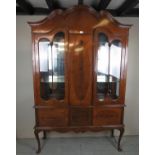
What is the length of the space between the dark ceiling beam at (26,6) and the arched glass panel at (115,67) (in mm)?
1449

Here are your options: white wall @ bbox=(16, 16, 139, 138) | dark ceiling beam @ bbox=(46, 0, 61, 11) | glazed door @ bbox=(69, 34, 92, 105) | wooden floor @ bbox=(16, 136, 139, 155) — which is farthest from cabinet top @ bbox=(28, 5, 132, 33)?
wooden floor @ bbox=(16, 136, 139, 155)

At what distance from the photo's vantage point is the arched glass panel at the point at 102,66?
102 inches

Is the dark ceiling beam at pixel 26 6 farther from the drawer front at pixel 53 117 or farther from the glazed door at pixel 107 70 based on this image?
the drawer front at pixel 53 117

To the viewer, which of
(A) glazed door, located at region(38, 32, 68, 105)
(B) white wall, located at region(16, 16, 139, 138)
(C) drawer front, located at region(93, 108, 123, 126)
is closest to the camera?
(A) glazed door, located at region(38, 32, 68, 105)

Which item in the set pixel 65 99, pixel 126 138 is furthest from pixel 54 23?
pixel 126 138

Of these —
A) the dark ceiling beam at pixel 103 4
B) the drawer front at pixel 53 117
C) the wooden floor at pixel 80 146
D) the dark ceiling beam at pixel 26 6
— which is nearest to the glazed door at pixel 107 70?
the dark ceiling beam at pixel 103 4

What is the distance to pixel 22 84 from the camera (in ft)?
10.4

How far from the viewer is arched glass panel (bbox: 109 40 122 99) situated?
8.66 feet

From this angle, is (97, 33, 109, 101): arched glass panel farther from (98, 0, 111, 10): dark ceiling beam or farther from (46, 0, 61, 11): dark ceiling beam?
(46, 0, 61, 11): dark ceiling beam

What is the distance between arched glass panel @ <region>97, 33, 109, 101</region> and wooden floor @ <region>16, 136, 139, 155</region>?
885 millimetres
